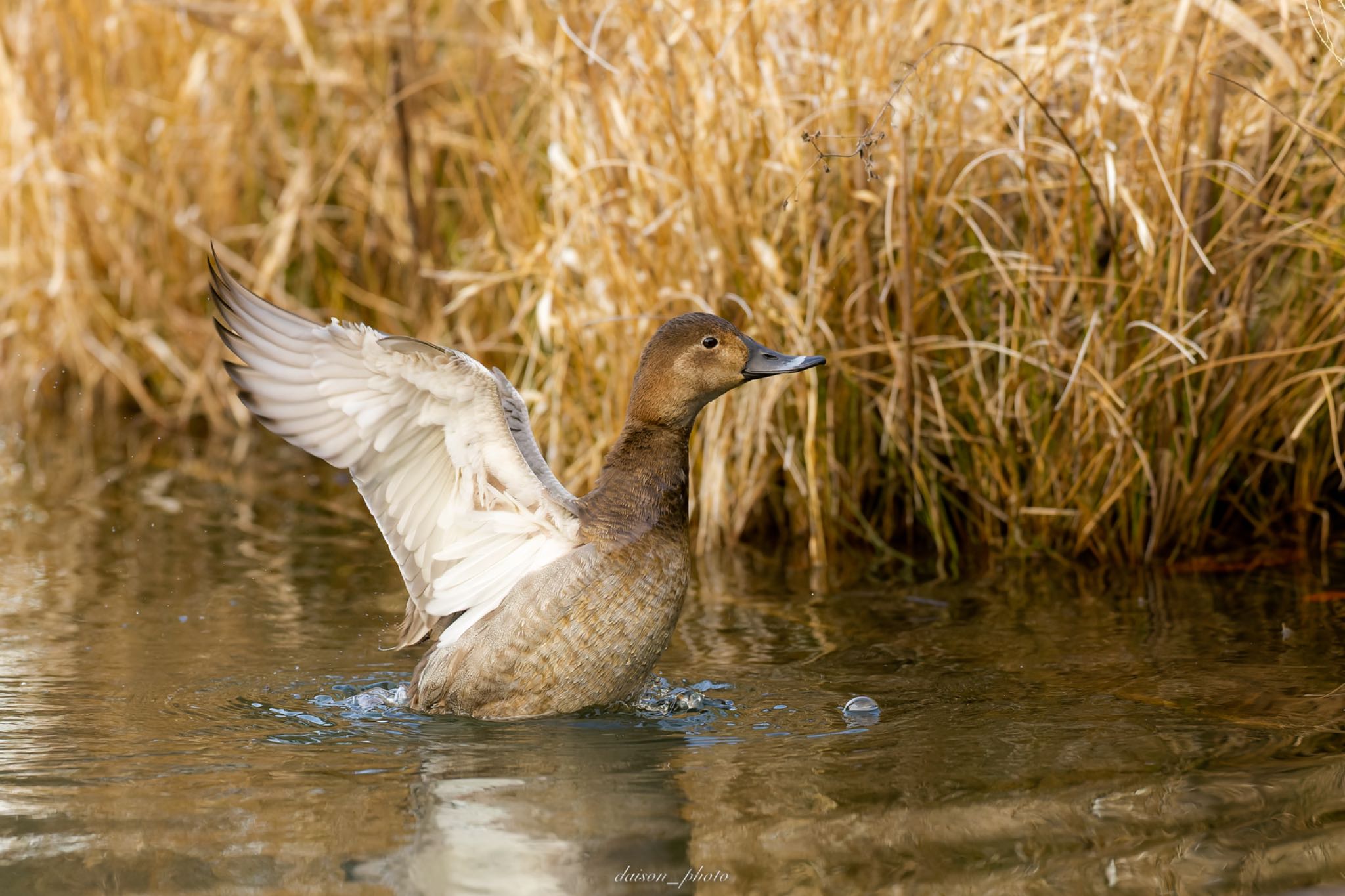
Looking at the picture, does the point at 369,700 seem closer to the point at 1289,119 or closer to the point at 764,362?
the point at 764,362

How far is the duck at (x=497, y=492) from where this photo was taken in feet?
12.7

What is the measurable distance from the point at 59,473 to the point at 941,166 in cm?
438

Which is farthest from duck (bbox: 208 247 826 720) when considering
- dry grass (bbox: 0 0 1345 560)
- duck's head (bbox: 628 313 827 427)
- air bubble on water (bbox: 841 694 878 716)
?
dry grass (bbox: 0 0 1345 560)

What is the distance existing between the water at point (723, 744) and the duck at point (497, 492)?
0.56ft

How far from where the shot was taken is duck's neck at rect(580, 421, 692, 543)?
4.02m

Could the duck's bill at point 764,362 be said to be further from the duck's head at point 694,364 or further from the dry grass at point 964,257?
the dry grass at point 964,257

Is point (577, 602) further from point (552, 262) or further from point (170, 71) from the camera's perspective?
point (170, 71)

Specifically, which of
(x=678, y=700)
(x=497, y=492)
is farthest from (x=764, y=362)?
(x=678, y=700)

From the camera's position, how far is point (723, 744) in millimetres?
3623

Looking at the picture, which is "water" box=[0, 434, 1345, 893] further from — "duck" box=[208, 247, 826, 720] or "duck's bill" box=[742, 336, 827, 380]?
"duck's bill" box=[742, 336, 827, 380]

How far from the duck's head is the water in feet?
2.51

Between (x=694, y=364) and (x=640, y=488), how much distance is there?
36 cm

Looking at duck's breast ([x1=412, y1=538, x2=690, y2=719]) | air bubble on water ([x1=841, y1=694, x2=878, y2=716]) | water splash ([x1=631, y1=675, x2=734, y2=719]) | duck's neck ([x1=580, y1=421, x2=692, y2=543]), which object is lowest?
air bubble on water ([x1=841, y1=694, x2=878, y2=716])

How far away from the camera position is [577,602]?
3.96 meters
